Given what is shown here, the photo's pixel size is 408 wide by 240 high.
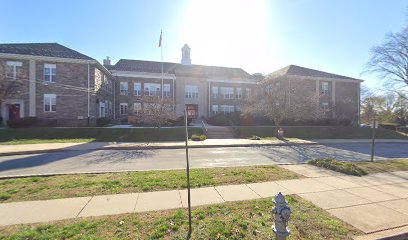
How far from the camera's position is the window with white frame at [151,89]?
32.9 metres

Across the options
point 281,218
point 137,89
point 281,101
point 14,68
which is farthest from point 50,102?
point 281,218

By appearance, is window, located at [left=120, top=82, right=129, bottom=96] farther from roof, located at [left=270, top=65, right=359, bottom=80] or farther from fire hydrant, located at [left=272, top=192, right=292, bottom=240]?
fire hydrant, located at [left=272, top=192, right=292, bottom=240]

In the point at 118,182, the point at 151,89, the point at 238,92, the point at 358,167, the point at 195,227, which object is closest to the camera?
the point at 195,227

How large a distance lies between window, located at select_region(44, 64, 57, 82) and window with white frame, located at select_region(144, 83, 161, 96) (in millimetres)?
12070

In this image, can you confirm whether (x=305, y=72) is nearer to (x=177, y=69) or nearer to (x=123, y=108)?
(x=177, y=69)

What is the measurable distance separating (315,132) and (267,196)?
2316 centimetres

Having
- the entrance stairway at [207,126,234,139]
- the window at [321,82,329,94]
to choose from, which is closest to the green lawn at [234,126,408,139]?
the entrance stairway at [207,126,234,139]

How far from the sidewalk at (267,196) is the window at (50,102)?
22.7 m

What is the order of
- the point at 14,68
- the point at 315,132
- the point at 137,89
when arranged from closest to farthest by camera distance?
the point at 14,68, the point at 315,132, the point at 137,89

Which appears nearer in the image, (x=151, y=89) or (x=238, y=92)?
(x=151, y=89)

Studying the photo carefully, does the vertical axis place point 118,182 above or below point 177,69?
below

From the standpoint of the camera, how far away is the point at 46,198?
4.92 meters

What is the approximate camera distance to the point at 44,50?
950 inches

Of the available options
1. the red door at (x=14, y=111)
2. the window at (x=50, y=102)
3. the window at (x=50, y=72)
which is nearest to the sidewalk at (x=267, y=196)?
the window at (x=50, y=102)
